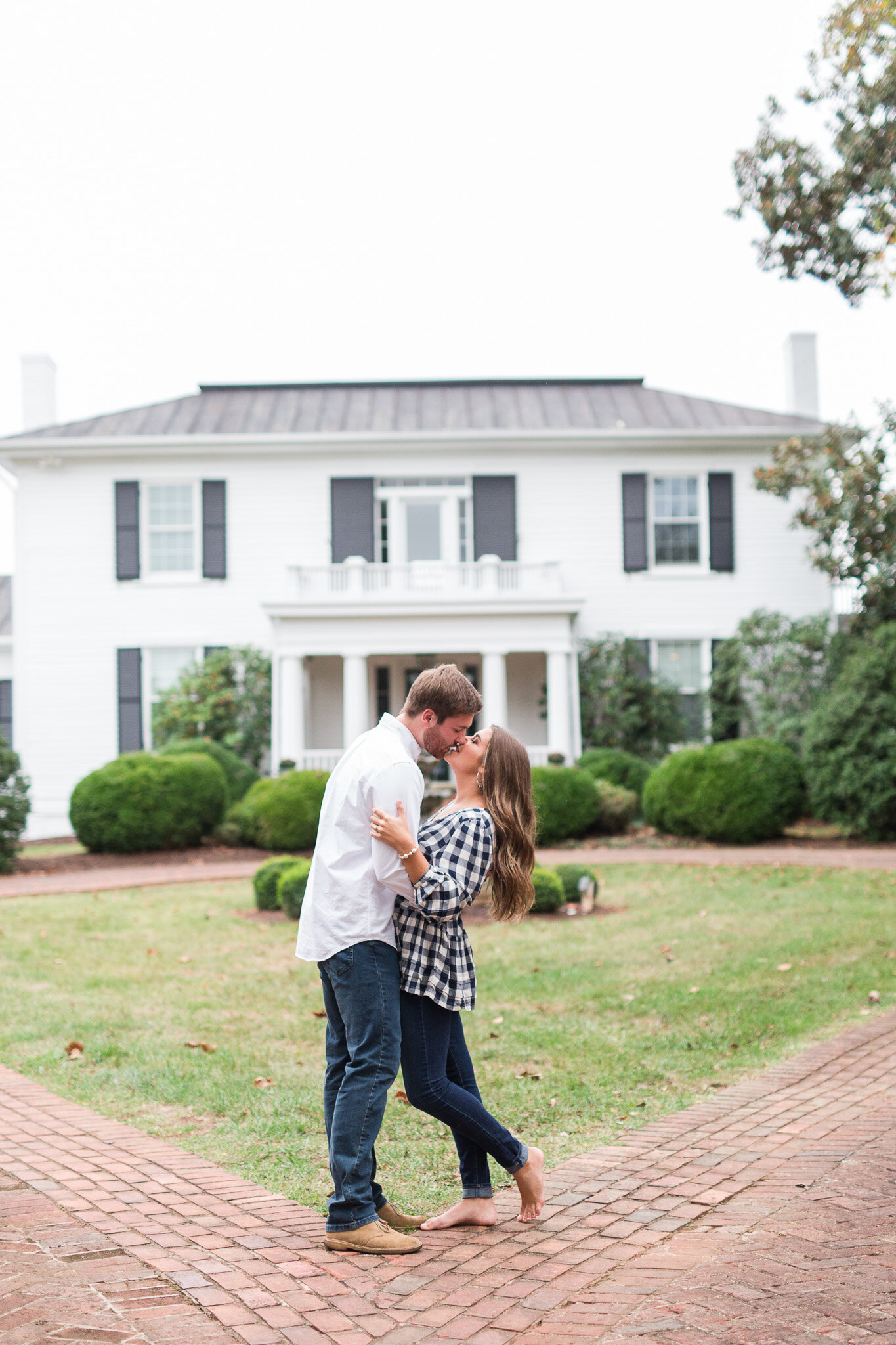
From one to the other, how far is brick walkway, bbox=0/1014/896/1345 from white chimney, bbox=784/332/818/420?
19988 millimetres

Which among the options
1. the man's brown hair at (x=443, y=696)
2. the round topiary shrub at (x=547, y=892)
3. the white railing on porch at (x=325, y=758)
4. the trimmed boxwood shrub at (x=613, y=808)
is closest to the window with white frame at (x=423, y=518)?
the white railing on porch at (x=325, y=758)

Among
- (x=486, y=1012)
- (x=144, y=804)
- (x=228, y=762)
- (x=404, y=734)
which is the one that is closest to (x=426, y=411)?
(x=228, y=762)

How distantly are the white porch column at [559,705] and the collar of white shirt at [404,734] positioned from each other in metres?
15.4

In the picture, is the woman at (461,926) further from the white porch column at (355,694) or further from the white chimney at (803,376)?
the white chimney at (803,376)

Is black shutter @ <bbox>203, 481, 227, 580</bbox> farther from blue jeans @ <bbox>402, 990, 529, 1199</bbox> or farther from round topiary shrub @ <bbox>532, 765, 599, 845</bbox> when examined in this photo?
blue jeans @ <bbox>402, 990, 529, 1199</bbox>

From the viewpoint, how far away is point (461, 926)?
3674 mm

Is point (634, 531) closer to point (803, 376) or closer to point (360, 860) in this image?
point (803, 376)

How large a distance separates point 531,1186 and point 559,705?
1555 cm

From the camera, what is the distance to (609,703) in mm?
19641

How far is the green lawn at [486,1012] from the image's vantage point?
4781 mm

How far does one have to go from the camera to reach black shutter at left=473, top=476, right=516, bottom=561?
20.7m

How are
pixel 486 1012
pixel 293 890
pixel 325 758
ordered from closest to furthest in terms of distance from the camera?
pixel 486 1012 < pixel 293 890 < pixel 325 758

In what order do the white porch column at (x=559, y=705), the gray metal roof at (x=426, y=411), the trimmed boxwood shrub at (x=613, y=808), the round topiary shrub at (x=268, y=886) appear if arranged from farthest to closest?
the gray metal roof at (x=426, y=411) → the white porch column at (x=559, y=705) → the trimmed boxwood shrub at (x=613, y=808) → the round topiary shrub at (x=268, y=886)

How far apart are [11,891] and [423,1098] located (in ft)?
32.2
